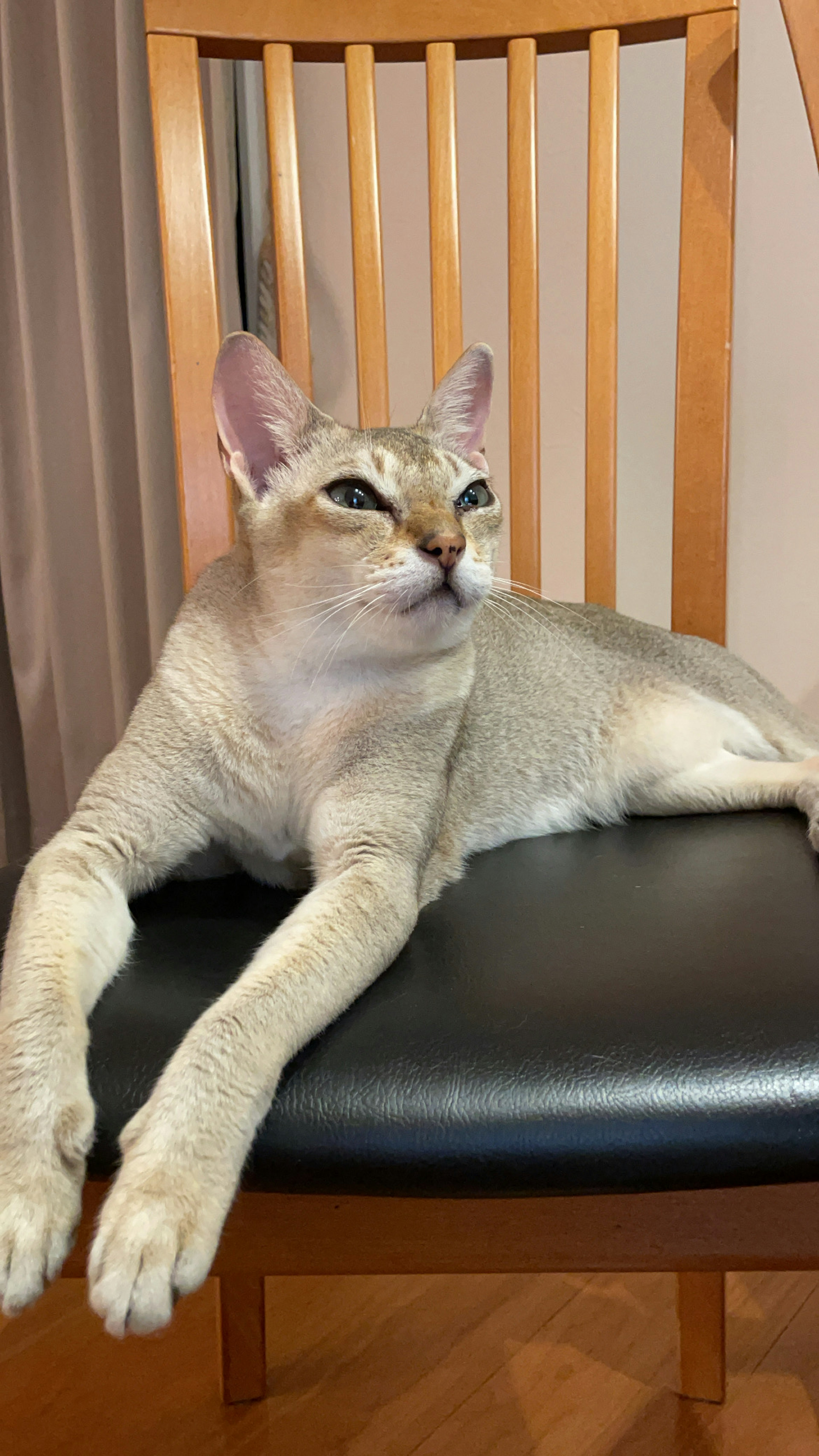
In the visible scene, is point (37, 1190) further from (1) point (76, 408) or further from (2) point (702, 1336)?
(1) point (76, 408)

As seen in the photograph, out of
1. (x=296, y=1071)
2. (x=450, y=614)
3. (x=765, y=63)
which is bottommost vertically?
(x=296, y=1071)

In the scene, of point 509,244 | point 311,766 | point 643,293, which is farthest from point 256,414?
point 643,293

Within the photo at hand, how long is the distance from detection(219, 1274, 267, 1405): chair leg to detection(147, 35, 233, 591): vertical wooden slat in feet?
1.96

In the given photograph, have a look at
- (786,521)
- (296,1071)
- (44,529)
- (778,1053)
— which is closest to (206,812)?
(296,1071)

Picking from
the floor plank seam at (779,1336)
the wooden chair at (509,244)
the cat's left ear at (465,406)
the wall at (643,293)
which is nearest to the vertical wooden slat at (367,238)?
the wooden chair at (509,244)

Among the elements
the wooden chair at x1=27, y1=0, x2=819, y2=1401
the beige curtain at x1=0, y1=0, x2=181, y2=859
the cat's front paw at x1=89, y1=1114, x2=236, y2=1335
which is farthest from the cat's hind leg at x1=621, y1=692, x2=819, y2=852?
the beige curtain at x1=0, y1=0, x2=181, y2=859

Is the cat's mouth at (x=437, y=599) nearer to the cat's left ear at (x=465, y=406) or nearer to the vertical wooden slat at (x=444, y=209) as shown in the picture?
the cat's left ear at (x=465, y=406)

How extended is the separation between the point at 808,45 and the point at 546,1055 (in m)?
0.66

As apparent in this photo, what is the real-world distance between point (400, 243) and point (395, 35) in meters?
0.61

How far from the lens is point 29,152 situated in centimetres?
139

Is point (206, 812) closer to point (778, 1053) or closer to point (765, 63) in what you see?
point (778, 1053)

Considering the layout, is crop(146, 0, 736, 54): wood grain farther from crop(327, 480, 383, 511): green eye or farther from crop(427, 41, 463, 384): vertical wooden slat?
crop(327, 480, 383, 511): green eye

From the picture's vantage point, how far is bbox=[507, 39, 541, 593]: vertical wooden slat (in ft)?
2.93

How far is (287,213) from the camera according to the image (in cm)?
92
